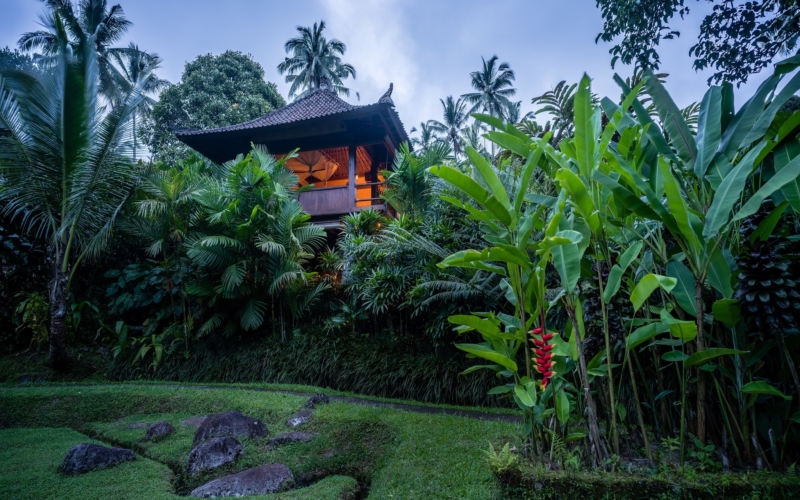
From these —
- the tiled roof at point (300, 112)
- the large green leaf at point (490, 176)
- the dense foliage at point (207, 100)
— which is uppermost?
the dense foliage at point (207, 100)

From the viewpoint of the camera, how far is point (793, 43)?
13.5 feet

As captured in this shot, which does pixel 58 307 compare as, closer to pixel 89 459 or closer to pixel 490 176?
pixel 89 459

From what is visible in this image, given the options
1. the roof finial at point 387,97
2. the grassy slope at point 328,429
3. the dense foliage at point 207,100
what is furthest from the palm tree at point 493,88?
the grassy slope at point 328,429

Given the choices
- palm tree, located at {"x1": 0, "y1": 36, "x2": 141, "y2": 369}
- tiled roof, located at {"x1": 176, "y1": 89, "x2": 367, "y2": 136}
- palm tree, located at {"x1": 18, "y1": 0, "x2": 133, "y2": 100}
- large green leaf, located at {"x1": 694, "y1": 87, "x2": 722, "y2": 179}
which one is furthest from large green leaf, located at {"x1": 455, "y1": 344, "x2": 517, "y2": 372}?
palm tree, located at {"x1": 18, "y1": 0, "x2": 133, "y2": 100}

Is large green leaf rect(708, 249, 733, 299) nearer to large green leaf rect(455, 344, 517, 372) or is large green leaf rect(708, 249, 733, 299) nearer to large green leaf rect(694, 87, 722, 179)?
large green leaf rect(694, 87, 722, 179)

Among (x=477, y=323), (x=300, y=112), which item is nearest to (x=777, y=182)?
(x=477, y=323)

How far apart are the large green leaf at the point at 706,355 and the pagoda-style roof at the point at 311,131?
799 cm

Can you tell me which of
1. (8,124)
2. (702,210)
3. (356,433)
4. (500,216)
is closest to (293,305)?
(356,433)

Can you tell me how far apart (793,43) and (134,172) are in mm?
9361

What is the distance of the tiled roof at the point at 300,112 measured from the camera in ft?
34.5

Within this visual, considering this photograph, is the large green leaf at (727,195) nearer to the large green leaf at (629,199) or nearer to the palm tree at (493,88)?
the large green leaf at (629,199)

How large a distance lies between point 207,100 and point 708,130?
2161 cm

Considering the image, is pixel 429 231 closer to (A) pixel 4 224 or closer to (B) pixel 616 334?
(B) pixel 616 334

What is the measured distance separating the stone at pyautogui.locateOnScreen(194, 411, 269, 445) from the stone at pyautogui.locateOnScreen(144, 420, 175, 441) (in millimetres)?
428
